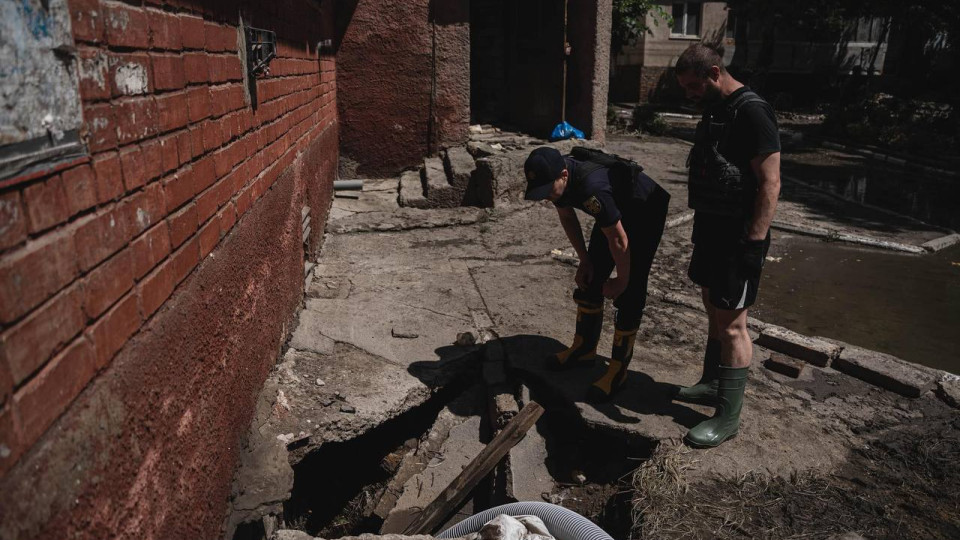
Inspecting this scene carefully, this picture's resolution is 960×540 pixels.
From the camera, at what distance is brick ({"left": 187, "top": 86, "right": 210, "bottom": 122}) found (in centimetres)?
217

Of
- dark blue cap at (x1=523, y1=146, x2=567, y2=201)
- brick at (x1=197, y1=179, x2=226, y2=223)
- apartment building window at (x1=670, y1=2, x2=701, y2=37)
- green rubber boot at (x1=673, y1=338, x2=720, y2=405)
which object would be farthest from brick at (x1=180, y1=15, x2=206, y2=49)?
apartment building window at (x1=670, y1=2, x2=701, y2=37)

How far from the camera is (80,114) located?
4.48 ft

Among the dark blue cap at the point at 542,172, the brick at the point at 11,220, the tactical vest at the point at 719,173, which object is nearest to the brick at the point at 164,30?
the brick at the point at 11,220

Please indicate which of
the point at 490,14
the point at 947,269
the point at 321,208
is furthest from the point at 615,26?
the point at 321,208

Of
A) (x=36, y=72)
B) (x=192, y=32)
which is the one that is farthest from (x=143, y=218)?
(x=192, y=32)

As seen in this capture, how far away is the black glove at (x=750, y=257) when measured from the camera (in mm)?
2984

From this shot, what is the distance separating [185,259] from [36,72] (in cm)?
94

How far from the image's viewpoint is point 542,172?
325cm

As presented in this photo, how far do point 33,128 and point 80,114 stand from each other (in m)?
0.22

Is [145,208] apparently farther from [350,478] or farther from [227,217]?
[350,478]

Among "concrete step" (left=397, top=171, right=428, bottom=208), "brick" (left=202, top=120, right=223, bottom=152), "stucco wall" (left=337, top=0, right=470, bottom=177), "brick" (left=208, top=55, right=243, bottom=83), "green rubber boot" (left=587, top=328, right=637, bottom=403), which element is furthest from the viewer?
"stucco wall" (left=337, top=0, right=470, bottom=177)

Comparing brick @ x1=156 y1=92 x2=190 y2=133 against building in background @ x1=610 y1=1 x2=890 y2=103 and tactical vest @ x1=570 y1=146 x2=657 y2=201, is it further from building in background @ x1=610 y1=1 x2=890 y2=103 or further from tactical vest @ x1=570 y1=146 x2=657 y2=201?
building in background @ x1=610 y1=1 x2=890 y2=103

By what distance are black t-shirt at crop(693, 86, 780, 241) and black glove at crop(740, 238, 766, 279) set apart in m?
0.06

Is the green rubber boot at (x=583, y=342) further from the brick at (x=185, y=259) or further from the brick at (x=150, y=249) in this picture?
the brick at (x=150, y=249)
